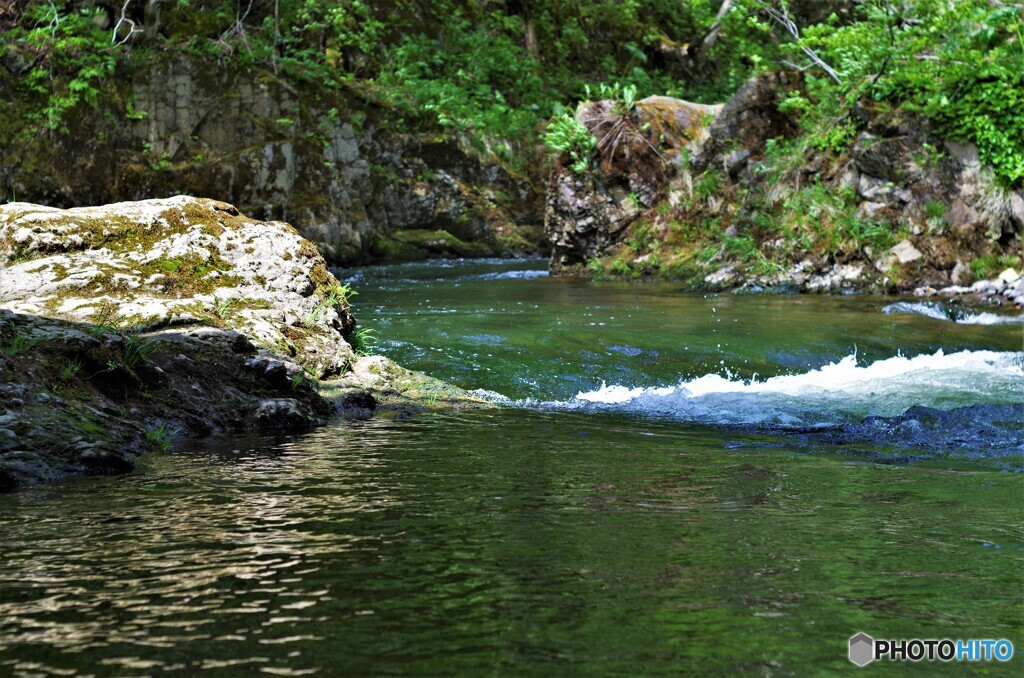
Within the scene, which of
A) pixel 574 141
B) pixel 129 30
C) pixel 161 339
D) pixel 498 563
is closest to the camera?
pixel 498 563

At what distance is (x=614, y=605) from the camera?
302 centimetres

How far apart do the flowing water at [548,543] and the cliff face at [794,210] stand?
7827 mm

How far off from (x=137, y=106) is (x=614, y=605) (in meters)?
20.0

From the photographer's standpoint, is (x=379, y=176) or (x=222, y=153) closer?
(x=222, y=153)

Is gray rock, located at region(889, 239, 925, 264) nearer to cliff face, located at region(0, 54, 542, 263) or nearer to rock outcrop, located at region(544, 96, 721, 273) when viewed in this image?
rock outcrop, located at region(544, 96, 721, 273)

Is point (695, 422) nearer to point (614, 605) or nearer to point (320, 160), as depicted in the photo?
point (614, 605)

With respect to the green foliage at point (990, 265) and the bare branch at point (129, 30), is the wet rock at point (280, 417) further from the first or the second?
the bare branch at point (129, 30)

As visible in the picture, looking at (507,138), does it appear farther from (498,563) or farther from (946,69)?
(498,563)

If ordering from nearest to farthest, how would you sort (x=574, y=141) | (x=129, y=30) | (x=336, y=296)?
(x=336, y=296) < (x=574, y=141) < (x=129, y=30)

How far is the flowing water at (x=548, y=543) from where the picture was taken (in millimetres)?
2701

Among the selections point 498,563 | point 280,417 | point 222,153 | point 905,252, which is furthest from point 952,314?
point 222,153

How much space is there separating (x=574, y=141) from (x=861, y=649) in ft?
57.1

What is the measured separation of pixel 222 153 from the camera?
20203 mm

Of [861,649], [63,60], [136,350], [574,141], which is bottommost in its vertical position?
[861,649]
